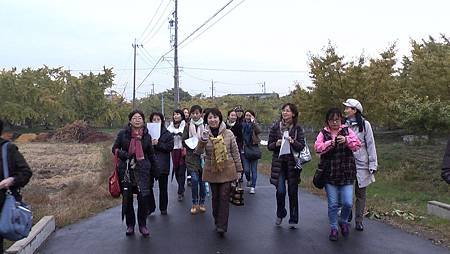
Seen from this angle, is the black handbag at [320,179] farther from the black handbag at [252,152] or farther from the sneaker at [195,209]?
the black handbag at [252,152]

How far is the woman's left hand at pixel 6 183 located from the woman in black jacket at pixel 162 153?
354cm

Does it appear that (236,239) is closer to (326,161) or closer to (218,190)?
(218,190)

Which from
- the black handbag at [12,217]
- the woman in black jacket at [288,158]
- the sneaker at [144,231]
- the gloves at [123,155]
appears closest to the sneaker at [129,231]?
the sneaker at [144,231]

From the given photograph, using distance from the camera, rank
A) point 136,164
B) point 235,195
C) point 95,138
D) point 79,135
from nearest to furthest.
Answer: point 136,164 < point 235,195 < point 95,138 < point 79,135

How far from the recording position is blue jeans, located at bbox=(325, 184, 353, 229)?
20.7ft

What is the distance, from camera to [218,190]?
6.73 m

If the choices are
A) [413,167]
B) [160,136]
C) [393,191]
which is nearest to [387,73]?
[413,167]

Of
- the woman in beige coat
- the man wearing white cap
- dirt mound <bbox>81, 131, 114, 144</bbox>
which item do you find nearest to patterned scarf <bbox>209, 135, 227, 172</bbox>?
the woman in beige coat

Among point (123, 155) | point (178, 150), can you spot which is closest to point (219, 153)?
point (123, 155)

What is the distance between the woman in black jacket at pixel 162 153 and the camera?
7.86 metres

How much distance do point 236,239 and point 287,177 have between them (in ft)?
3.72

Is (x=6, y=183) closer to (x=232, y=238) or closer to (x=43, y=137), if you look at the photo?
(x=232, y=238)

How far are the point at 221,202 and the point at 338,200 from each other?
1.51 m

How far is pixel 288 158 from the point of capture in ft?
22.3
